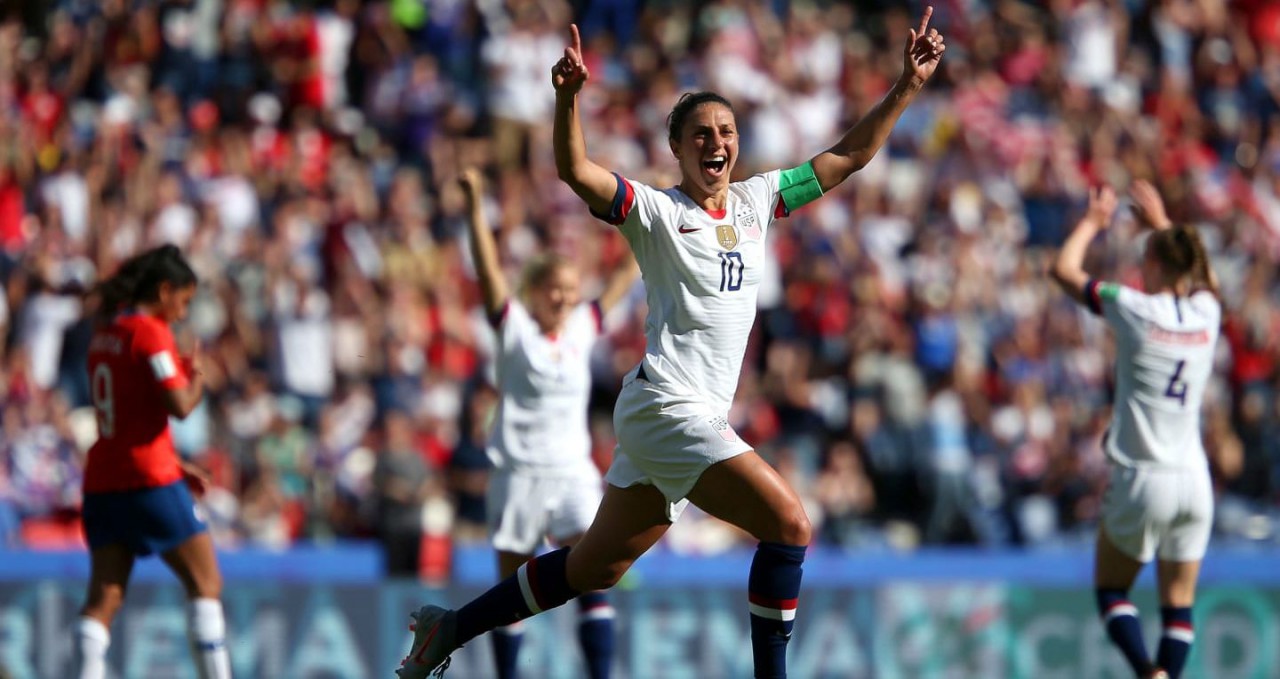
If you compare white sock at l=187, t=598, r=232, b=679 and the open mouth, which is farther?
white sock at l=187, t=598, r=232, b=679

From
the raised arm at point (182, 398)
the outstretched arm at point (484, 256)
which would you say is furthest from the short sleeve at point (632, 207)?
the raised arm at point (182, 398)

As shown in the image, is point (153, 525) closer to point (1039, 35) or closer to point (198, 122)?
point (198, 122)

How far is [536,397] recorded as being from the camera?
9.36 metres

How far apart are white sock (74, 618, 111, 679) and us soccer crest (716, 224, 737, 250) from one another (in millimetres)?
3578

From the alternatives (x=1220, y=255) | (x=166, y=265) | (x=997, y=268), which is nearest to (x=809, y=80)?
(x=997, y=268)

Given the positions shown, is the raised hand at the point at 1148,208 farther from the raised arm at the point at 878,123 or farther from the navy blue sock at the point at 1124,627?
the raised arm at the point at 878,123

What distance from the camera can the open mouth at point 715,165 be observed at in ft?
22.8

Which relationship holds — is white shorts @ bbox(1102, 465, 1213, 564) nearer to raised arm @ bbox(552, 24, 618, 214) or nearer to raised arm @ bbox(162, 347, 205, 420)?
raised arm @ bbox(552, 24, 618, 214)

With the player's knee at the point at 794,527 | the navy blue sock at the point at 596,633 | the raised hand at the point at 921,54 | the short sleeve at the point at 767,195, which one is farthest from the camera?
the navy blue sock at the point at 596,633

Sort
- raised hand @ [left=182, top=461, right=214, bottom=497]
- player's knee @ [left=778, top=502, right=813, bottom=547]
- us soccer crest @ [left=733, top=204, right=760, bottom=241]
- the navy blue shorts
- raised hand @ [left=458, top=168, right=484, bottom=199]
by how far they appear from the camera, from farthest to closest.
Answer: raised hand @ [left=458, top=168, right=484, bottom=199] < raised hand @ [left=182, top=461, right=214, bottom=497] < the navy blue shorts < us soccer crest @ [left=733, top=204, right=760, bottom=241] < player's knee @ [left=778, top=502, right=813, bottom=547]

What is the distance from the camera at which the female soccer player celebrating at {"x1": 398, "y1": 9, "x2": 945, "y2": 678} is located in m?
6.73

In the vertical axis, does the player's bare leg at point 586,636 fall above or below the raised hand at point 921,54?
below

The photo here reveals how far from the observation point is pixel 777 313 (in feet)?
54.2

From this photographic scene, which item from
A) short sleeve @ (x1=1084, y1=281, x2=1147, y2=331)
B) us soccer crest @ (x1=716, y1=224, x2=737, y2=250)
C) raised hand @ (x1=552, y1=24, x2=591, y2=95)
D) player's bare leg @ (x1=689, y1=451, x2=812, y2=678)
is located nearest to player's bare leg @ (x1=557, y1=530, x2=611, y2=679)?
player's bare leg @ (x1=689, y1=451, x2=812, y2=678)
